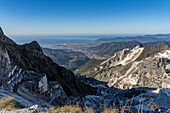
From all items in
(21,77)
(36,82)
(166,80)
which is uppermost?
(21,77)

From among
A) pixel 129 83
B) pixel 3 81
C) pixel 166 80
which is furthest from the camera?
pixel 129 83

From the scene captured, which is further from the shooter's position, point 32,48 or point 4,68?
point 32,48

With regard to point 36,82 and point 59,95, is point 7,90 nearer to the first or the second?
point 36,82

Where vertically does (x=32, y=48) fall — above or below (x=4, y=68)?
above

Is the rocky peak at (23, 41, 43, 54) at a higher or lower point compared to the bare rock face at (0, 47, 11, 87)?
higher

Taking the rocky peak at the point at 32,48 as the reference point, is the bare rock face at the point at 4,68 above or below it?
below

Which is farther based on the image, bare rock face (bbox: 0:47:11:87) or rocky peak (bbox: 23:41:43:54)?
rocky peak (bbox: 23:41:43:54)

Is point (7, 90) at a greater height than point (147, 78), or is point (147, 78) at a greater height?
point (7, 90)

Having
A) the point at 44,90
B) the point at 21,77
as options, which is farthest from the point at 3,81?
the point at 44,90

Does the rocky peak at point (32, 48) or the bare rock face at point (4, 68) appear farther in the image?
the rocky peak at point (32, 48)

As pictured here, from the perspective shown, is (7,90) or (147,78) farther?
(147,78)

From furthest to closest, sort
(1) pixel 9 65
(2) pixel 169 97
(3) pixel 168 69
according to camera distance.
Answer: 1. (3) pixel 168 69
2. (1) pixel 9 65
3. (2) pixel 169 97
